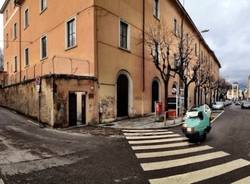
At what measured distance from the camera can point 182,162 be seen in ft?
24.3

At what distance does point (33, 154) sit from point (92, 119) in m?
8.39

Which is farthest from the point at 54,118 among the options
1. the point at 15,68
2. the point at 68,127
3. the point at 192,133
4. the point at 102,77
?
the point at 15,68

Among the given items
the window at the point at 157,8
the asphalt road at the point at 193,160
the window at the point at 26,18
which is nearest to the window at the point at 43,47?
the window at the point at 26,18

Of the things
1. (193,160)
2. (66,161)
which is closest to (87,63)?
(66,161)

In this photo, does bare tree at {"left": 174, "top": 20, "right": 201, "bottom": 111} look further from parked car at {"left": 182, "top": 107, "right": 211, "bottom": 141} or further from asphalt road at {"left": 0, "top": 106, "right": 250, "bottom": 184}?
asphalt road at {"left": 0, "top": 106, "right": 250, "bottom": 184}

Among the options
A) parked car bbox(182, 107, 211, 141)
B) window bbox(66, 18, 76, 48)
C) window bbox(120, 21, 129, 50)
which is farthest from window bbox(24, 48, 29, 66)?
parked car bbox(182, 107, 211, 141)

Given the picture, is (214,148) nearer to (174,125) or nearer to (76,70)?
(174,125)

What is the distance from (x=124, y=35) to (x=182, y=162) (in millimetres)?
14754

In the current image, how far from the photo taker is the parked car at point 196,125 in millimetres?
10312

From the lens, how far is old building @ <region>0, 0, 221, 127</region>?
15.5 metres

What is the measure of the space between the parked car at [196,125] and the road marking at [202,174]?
302 centimetres

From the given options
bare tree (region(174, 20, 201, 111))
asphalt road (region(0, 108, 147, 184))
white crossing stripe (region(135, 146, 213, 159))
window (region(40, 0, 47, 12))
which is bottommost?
white crossing stripe (region(135, 146, 213, 159))

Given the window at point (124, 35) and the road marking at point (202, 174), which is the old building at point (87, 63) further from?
the road marking at point (202, 174)

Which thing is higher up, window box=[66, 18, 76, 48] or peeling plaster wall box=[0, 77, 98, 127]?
window box=[66, 18, 76, 48]
